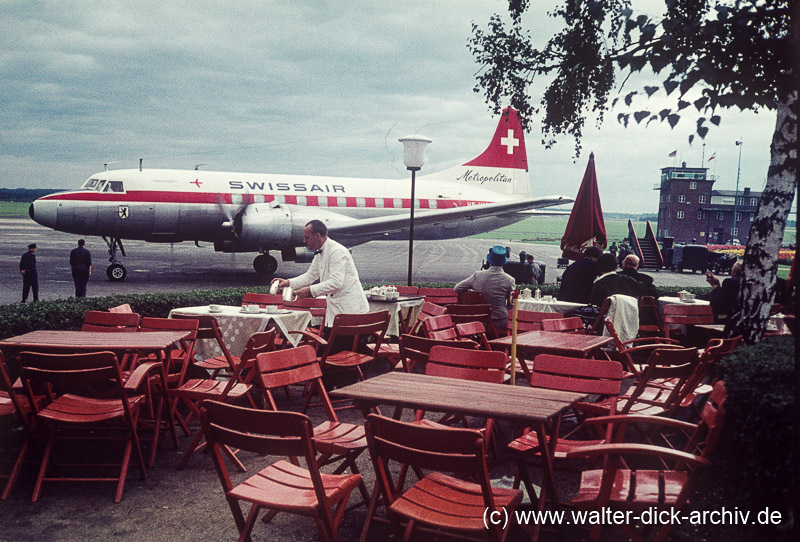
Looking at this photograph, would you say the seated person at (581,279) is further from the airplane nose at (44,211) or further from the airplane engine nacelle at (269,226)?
the airplane nose at (44,211)

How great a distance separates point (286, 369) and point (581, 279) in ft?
17.8

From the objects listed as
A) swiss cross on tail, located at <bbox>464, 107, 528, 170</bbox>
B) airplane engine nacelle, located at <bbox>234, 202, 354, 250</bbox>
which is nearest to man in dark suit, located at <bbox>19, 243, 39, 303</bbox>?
airplane engine nacelle, located at <bbox>234, 202, 354, 250</bbox>

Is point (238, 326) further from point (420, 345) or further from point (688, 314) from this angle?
point (688, 314)

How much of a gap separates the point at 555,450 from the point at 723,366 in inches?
43.5

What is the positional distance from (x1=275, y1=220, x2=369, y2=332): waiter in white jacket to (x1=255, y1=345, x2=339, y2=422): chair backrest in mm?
2071

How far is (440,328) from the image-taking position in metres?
5.88

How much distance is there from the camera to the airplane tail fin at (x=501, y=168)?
2680 centimetres

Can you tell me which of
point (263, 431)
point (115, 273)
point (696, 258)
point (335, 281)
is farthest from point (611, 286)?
point (696, 258)

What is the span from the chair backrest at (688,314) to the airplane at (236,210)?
1176 cm

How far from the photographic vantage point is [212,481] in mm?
4164

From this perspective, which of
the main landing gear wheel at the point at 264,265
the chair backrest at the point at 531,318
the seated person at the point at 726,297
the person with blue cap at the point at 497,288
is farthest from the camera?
the main landing gear wheel at the point at 264,265

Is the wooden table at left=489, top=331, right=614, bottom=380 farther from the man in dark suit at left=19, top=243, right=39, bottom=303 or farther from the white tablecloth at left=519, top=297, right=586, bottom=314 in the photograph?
the man in dark suit at left=19, top=243, right=39, bottom=303

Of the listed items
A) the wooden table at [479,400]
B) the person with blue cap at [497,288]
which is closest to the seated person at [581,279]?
the person with blue cap at [497,288]

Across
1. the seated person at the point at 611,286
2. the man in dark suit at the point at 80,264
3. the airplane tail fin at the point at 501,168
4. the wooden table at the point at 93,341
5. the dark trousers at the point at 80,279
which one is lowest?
the dark trousers at the point at 80,279
